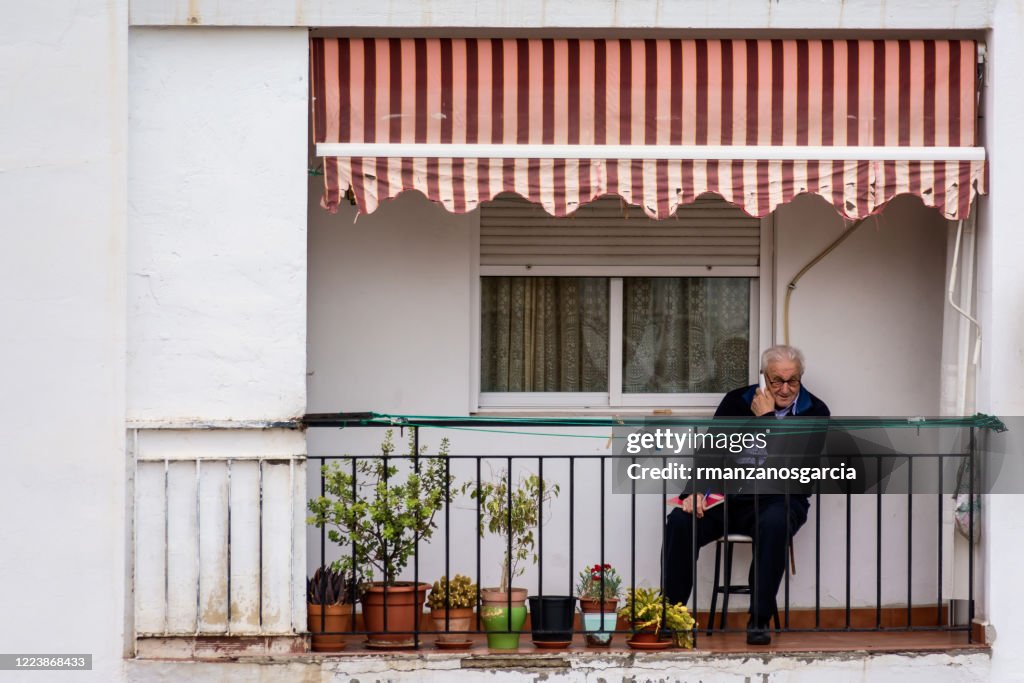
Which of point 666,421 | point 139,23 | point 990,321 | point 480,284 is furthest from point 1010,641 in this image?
point 139,23

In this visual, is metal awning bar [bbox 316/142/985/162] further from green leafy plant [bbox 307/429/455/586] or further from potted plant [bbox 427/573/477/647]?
potted plant [bbox 427/573/477/647]

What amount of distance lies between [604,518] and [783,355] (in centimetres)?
138

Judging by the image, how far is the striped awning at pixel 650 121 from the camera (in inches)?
245

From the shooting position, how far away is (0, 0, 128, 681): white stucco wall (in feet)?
19.6

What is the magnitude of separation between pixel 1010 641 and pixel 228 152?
14.8 ft

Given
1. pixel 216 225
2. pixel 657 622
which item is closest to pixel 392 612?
pixel 657 622

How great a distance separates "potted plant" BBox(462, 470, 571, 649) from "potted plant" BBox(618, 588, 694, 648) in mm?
551

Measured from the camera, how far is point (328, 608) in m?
6.25

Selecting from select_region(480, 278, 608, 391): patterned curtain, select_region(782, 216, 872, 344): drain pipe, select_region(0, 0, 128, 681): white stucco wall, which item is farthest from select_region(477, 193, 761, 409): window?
select_region(0, 0, 128, 681): white stucco wall

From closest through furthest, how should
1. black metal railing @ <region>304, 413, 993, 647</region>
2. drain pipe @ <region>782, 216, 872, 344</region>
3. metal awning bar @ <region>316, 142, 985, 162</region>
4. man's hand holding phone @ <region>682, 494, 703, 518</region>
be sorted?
1. metal awning bar @ <region>316, 142, 985, 162</region>
2. black metal railing @ <region>304, 413, 993, 647</region>
3. man's hand holding phone @ <region>682, 494, 703, 518</region>
4. drain pipe @ <region>782, 216, 872, 344</region>

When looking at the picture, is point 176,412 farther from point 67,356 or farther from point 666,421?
point 666,421

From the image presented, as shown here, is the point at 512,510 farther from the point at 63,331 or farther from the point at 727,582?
the point at 63,331

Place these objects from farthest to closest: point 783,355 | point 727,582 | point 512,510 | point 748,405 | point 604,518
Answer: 1. point 604,518
2. point 748,405
3. point 783,355
4. point 727,582
5. point 512,510

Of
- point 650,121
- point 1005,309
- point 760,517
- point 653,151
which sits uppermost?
point 650,121
